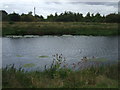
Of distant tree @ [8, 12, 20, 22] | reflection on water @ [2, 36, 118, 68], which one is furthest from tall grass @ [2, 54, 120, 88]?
distant tree @ [8, 12, 20, 22]

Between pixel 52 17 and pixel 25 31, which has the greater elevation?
pixel 52 17

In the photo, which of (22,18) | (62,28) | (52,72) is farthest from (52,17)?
(52,72)

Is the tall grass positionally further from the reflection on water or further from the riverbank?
the reflection on water

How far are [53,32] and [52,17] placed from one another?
4014 cm

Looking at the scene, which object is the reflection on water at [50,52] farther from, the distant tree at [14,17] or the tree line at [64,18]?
the distant tree at [14,17]

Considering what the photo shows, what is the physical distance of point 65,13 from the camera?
84.5 m

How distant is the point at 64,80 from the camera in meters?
8.34

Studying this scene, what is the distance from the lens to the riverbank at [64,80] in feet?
24.2

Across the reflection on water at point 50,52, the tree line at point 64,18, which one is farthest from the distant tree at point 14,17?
the reflection on water at point 50,52

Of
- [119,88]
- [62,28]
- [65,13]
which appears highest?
[65,13]

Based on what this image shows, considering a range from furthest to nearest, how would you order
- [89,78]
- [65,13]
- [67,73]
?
[65,13], [67,73], [89,78]

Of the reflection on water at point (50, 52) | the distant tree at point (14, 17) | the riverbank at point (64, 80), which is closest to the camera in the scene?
the riverbank at point (64, 80)

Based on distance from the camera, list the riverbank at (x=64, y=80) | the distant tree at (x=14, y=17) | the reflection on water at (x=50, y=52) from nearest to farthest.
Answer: the riverbank at (x=64, y=80) < the reflection on water at (x=50, y=52) < the distant tree at (x=14, y=17)

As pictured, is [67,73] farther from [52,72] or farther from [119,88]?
[119,88]
